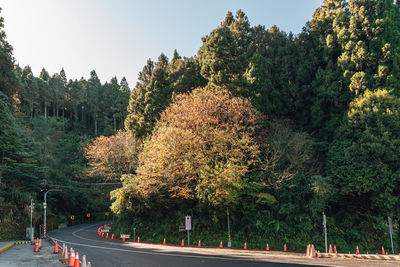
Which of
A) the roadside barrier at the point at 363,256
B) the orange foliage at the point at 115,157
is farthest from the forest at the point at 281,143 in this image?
the roadside barrier at the point at 363,256

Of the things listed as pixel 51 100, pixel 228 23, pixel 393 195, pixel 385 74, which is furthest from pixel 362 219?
pixel 51 100

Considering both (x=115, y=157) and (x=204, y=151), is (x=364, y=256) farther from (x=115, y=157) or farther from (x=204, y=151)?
(x=115, y=157)

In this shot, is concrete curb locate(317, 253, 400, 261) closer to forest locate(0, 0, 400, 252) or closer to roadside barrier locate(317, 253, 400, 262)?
roadside barrier locate(317, 253, 400, 262)

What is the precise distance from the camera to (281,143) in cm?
2683

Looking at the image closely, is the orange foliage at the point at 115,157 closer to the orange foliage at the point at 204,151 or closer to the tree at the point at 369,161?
the orange foliage at the point at 204,151

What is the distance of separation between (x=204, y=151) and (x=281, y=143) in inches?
308

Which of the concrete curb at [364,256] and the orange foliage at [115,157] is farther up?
the orange foliage at [115,157]

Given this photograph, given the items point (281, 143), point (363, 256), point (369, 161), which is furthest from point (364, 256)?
point (281, 143)

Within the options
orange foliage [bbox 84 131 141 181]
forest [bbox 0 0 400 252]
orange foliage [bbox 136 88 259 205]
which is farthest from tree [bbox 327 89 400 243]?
orange foliage [bbox 84 131 141 181]

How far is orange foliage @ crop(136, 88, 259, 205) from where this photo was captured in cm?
2255

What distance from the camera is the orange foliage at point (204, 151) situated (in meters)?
22.5

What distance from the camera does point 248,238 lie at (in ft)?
78.5

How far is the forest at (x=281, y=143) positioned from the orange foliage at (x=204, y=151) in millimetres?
111

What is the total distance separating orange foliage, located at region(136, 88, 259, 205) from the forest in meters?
0.11
